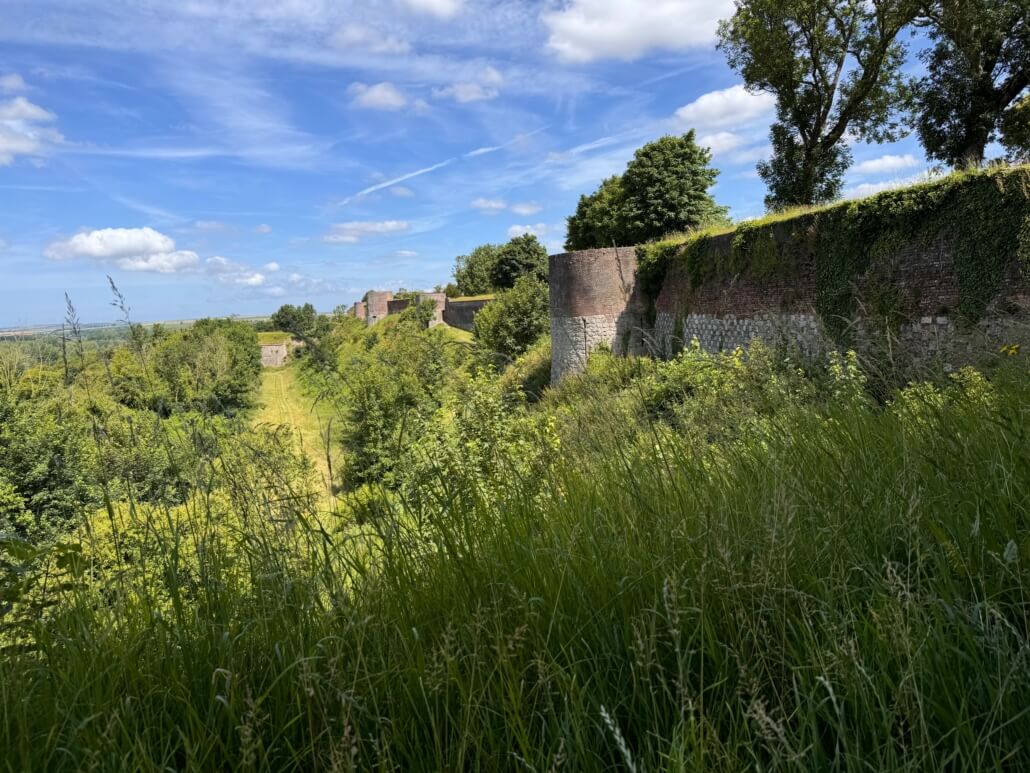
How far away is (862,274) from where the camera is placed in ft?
39.1

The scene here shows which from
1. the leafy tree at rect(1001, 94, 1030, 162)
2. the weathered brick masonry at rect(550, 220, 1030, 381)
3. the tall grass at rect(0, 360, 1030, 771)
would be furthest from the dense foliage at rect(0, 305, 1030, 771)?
the leafy tree at rect(1001, 94, 1030, 162)

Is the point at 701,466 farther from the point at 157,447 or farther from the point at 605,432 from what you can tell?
the point at 157,447

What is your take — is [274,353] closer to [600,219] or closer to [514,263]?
[514,263]

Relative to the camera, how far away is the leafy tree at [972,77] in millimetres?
17438

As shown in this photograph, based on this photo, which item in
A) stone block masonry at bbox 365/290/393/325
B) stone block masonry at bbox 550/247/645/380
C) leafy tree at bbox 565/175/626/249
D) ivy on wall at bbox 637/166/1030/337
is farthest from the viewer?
stone block masonry at bbox 365/290/393/325

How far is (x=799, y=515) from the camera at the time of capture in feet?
5.52

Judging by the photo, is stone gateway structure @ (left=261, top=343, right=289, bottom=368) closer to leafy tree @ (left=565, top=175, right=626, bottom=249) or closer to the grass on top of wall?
the grass on top of wall

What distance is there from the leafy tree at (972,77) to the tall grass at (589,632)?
20.6 meters

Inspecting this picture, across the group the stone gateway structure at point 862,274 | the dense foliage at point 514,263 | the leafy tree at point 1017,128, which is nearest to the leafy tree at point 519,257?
the dense foliage at point 514,263

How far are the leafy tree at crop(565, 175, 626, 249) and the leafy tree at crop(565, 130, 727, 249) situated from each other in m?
0.12

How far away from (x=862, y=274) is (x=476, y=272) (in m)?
66.1

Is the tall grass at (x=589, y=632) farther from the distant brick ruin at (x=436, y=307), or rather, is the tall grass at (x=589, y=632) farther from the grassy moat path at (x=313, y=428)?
the distant brick ruin at (x=436, y=307)

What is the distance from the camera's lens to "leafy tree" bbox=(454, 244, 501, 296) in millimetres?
74625

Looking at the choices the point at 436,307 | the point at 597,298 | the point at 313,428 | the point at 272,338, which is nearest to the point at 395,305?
the point at 436,307
